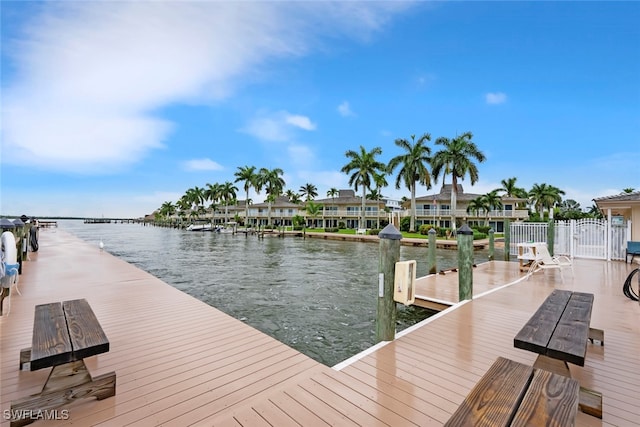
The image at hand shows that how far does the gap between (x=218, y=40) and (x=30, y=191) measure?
51054 millimetres

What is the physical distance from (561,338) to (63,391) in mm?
4428

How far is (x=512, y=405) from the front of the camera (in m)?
1.61

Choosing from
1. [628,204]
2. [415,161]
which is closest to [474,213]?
[415,161]

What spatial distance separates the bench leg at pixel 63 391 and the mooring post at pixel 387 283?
305 centimetres

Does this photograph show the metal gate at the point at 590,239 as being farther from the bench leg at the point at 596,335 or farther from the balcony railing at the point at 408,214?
the balcony railing at the point at 408,214

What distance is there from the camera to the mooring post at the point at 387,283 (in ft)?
12.9

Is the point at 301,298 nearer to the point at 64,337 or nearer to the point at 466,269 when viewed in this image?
the point at 466,269

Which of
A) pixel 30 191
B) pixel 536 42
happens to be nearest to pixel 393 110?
pixel 536 42

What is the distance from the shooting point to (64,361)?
7.59 feet

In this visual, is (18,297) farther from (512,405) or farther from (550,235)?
(550,235)

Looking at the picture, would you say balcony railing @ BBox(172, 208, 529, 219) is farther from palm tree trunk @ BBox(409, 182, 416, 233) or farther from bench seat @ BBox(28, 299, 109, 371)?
bench seat @ BBox(28, 299, 109, 371)

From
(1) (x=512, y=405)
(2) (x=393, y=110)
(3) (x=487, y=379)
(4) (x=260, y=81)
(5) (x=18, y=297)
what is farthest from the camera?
(2) (x=393, y=110)

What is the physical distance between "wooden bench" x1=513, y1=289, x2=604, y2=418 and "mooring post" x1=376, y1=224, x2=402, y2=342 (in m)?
1.55

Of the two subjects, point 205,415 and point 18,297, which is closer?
point 205,415
